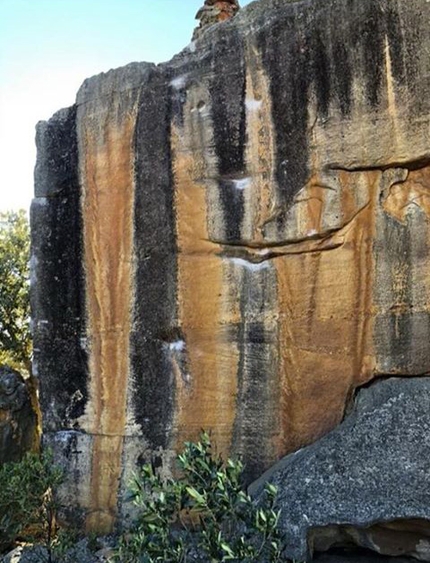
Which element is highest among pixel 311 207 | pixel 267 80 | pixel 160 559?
pixel 267 80

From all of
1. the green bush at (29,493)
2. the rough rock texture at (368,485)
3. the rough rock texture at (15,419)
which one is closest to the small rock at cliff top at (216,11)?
the rough rock texture at (15,419)

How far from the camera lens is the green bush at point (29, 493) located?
5211 mm

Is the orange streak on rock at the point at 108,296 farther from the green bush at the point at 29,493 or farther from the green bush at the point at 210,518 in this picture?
the green bush at the point at 210,518

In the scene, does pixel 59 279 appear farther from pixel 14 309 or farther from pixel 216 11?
pixel 14 309

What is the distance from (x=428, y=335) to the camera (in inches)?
196

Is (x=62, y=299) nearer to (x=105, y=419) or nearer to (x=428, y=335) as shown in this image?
(x=105, y=419)

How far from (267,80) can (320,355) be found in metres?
2.89

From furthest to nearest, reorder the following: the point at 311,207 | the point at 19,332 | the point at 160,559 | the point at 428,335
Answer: the point at 19,332
the point at 311,207
the point at 428,335
the point at 160,559

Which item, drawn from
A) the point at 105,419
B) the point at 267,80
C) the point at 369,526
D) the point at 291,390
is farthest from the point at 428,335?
the point at 105,419

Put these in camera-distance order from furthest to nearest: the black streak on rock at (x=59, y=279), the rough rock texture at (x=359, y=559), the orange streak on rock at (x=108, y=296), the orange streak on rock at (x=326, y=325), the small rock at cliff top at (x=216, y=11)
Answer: the small rock at cliff top at (x=216, y=11) < the black streak on rock at (x=59, y=279) < the orange streak on rock at (x=108, y=296) < the orange streak on rock at (x=326, y=325) < the rough rock texture at (x=359, y=559)

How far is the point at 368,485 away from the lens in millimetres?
4188

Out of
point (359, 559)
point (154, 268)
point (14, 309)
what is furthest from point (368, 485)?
point (14, 309)

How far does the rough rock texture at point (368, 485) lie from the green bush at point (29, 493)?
219 centimetres

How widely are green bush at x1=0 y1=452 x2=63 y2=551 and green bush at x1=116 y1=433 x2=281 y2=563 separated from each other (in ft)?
5.38
